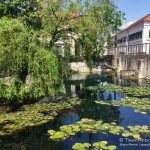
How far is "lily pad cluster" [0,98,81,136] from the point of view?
15.1 meters

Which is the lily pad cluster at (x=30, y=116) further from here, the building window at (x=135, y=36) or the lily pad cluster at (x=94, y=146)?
the building window at (x=135, y=36)

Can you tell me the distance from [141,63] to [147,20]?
84.7 ft

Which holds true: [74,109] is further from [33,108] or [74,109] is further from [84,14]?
[84,14]

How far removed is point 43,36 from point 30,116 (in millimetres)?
5539

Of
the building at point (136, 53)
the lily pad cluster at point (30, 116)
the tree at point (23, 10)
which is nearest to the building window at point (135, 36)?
the building at point (136, 53)

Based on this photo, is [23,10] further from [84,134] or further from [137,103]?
[84,134]

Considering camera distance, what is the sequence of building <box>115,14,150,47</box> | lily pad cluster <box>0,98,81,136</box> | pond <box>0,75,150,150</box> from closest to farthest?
pond <box>0,75,150,150</box> → lily pad cluster <box>0,98,81,136</box> → building <box>115,14,150,47</box>

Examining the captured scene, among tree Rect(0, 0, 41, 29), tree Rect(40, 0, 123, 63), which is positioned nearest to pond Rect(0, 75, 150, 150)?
tree Rect(40, 0, 123, 63)

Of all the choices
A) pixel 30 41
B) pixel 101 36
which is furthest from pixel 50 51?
pixel 101 36

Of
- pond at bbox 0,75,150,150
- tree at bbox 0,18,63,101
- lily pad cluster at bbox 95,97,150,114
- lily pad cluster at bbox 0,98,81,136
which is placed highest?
tree at bbox 0,18,63,101

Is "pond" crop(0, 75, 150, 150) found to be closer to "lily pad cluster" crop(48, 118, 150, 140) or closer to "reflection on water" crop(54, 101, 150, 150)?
"reflection on water" crop(54, 101, 150, 150)

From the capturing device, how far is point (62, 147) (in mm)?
12758

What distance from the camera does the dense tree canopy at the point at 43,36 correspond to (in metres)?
18.3

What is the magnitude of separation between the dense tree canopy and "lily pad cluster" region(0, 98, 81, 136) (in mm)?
766
